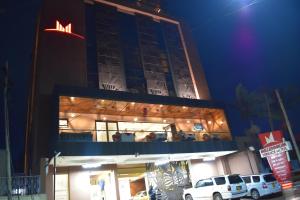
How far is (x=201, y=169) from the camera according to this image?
24.4 m

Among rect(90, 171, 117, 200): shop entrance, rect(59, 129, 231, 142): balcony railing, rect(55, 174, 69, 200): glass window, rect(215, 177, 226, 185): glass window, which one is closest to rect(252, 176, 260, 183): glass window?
rect(215, 177, 226, 185): glass window

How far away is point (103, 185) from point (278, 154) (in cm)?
1322

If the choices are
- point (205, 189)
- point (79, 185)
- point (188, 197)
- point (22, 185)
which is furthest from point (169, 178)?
point (22, 185)

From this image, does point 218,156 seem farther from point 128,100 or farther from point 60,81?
point 60,81

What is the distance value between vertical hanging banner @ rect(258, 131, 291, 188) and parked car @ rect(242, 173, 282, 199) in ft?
2.42

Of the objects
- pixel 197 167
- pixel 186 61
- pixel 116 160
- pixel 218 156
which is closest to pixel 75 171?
pixel 116 160

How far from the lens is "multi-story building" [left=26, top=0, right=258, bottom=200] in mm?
17938

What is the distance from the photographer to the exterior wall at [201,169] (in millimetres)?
23875

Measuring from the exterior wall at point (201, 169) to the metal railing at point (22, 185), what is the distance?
1418 centimetres

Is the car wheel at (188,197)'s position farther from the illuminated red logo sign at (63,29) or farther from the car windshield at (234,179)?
the illuminated red logo sign at (63,29)

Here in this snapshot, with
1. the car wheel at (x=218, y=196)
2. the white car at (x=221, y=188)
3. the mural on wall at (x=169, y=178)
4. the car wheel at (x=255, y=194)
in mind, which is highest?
the mural on wall at (x=169, y=178)

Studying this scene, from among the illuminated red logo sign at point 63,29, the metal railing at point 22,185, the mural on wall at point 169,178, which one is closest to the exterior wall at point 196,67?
the mural on wall at point 169,178

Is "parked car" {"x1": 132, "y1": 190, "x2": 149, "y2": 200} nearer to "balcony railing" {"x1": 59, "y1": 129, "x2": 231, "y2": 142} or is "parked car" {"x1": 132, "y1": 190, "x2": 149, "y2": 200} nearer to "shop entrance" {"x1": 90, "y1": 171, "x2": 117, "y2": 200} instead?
"shop entrance" {"x1": 90, "y1": 171, "x2": 117, "y2": 200}

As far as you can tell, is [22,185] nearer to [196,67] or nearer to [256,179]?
[256,179]
